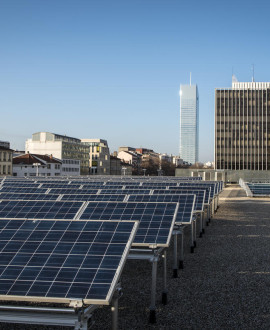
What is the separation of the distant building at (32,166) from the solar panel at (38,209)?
289 feet

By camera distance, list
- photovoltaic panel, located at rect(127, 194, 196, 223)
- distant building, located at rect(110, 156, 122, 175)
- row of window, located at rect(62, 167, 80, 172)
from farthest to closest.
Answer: distant building, located at rect(110, 156, 122, 175)
row of window, located at rect(62, 167, 80, 172)
photovoltaic panel, located at rect(127, 194, 196, 223)

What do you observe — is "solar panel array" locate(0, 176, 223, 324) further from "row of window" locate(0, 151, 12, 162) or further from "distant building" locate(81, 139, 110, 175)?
"distant building" locate(81, 139, 110, 175)

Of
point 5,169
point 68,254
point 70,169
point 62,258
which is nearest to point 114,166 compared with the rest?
point 70,169

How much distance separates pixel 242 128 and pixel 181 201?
112 m

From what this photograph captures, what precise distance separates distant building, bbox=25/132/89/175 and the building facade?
48.5 meters

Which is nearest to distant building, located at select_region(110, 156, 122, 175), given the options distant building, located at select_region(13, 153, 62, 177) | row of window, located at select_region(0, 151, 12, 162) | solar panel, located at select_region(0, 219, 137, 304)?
distant building, located at select_region(13, 153, 62, 177)

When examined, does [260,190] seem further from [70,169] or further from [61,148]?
[61,148]

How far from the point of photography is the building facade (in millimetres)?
122750

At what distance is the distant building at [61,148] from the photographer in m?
135

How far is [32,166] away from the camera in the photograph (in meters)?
107

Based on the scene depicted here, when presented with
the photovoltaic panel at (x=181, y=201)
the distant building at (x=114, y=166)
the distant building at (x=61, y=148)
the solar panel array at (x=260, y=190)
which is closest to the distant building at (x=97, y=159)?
the distant building at (x=61, y=148)

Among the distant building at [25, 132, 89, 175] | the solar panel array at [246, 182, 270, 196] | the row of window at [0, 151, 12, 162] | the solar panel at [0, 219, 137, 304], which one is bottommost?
the solar panel array at [246, 182, 270, 196]

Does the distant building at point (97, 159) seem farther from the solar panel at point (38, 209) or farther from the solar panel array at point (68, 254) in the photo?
the solar panel array at point (68, 254)

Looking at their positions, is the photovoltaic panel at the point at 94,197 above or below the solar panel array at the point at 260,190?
above
